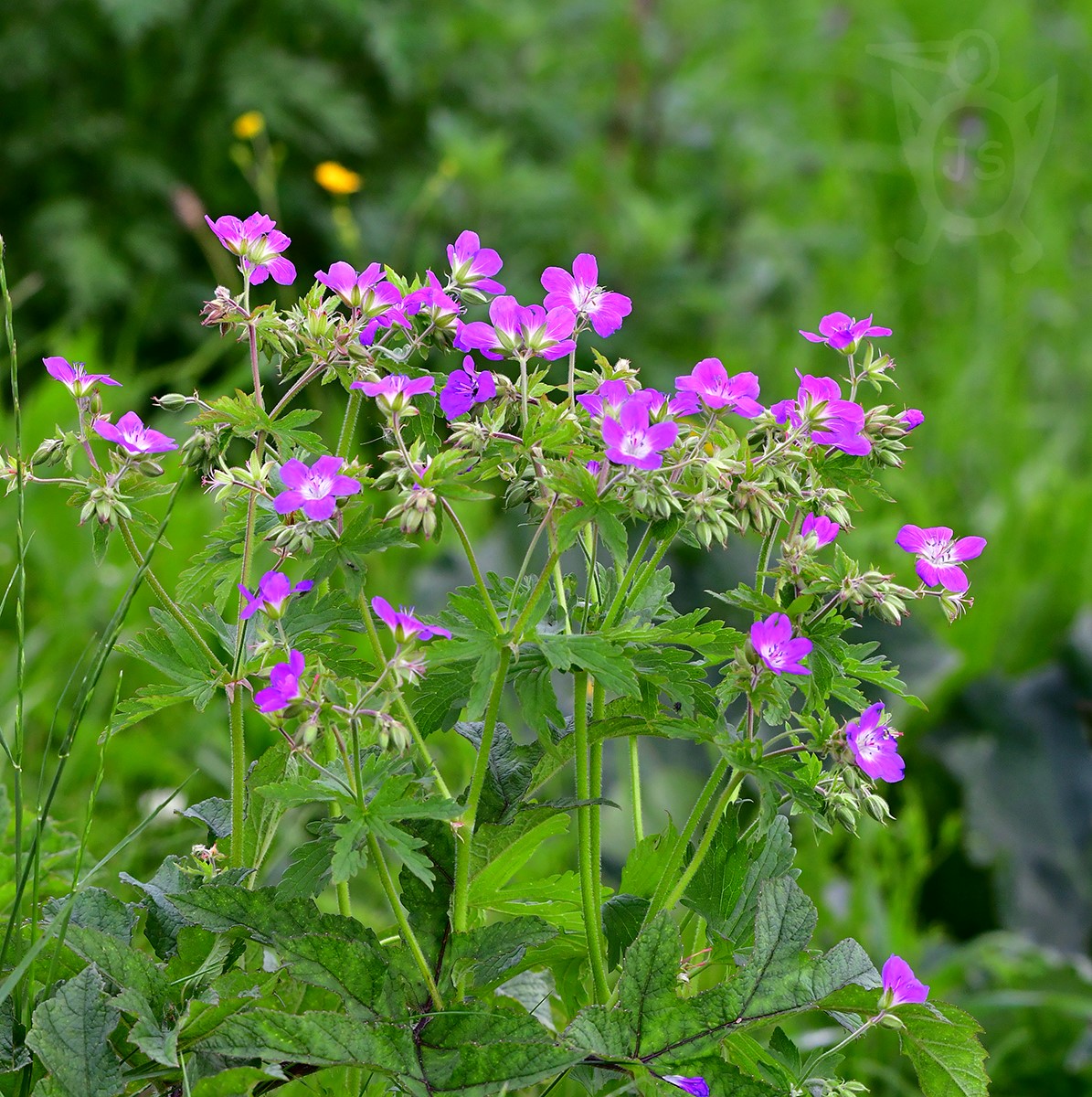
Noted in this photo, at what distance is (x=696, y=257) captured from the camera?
3.53 m

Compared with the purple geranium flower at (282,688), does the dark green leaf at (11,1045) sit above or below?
below

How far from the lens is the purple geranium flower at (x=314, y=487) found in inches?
28.8

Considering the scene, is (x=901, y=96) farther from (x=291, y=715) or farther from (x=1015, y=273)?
(x=291, y=715)

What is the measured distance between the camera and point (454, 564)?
2.29m

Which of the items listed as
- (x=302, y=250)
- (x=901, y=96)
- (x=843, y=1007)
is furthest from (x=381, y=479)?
(x=901, y=96)

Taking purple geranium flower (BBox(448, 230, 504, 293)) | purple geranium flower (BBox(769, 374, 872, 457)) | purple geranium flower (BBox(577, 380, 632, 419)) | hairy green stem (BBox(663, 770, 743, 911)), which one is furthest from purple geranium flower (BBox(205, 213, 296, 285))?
hairy green stem (BBox(663, 770, 743, 911))

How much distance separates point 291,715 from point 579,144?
296 cm

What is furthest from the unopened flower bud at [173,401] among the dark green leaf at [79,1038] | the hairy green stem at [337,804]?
the dark green leaf at [79,1038]

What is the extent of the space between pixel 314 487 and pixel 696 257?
9.58 ft

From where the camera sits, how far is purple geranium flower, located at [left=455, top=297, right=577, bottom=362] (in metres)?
0.82

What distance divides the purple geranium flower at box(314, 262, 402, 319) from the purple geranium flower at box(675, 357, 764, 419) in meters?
0.19

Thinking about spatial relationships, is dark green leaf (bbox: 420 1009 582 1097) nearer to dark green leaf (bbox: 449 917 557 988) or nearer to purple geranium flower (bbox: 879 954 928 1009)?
dark green leaf (bbox: 449 917 557 988)

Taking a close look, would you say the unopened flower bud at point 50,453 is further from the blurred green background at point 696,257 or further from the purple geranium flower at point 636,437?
the blurred green background at point 696,257

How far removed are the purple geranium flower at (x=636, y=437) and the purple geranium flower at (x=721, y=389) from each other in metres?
0.07
